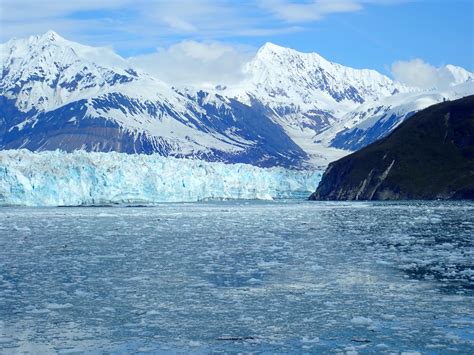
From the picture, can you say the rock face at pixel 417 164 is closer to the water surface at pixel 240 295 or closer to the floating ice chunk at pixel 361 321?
the water surface at pixel 240 295

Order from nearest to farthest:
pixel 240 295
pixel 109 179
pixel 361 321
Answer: pixel 361 321 < pixel 240 295 < pixel 109 179

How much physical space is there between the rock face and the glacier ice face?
19.0 m

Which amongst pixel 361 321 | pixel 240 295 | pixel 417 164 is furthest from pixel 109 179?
pixel 361 321

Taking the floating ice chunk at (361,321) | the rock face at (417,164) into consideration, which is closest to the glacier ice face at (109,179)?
the rock face at (417,164)

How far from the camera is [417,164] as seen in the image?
137 m

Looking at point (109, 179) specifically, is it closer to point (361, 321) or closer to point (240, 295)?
point (240, 295)

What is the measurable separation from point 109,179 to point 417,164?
57.3 m

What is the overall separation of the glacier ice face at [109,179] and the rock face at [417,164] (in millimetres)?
18992

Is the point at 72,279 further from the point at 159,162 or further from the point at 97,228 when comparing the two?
the point at 159,162

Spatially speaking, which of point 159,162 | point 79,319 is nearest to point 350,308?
point 79,319

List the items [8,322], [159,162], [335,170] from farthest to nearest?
[335,170] < [159,162] < [8,322]

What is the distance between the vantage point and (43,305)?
77.6 feet

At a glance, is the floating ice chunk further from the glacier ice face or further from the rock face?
the rock face

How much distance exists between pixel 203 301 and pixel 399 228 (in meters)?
33.2
